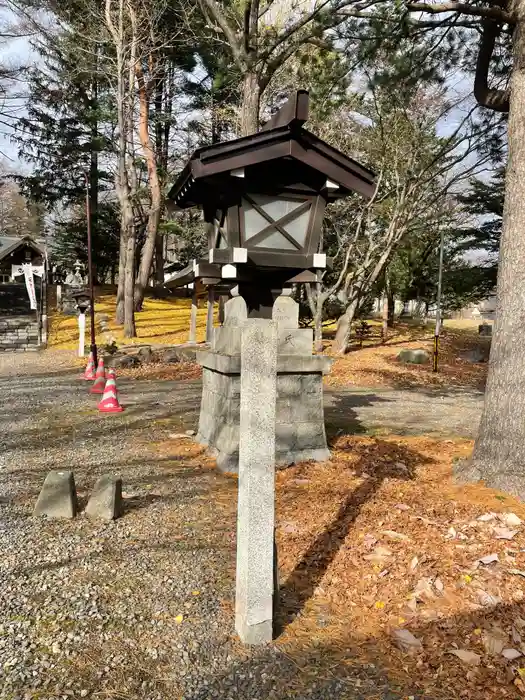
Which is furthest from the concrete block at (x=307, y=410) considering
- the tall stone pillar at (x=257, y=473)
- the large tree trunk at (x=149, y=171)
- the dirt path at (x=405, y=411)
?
the large tree trunk at (x=149, y=171)

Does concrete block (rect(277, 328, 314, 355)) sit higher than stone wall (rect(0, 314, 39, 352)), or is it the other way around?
concrete block (rect(277, 328, 314, 355))

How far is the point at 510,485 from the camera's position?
447 cm

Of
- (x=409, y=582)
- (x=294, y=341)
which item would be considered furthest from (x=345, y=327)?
(x=409, y=582)

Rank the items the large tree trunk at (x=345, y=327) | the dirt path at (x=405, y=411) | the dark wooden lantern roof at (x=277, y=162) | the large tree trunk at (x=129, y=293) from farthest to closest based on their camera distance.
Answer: the large tree trunk at (x=129, y=293), the large tree trunk at (x=345, y=327), the dirt path at (x=405, y=411), the dark wooden lantern roof at (x=277, y=162)

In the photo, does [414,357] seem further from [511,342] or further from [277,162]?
[277,162]

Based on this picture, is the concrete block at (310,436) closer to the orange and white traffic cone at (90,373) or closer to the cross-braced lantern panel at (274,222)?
the cross-braced lantern panel at (274,222)

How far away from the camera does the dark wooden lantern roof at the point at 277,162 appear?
12.6ft

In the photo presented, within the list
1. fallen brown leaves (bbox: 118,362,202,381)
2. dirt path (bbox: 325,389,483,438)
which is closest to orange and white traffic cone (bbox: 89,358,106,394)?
fallen brown leaves (bbox: 118,362,202,381)

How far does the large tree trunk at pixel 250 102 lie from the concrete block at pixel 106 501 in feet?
20.9

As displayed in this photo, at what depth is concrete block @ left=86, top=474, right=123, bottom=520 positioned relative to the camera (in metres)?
4.42

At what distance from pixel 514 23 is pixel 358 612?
17.7 feet

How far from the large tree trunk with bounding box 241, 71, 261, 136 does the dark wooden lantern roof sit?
4.92 metres

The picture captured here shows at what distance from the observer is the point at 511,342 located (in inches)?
183

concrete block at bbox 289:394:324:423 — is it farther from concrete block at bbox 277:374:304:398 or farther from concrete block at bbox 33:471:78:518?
concrete block at bbox 33:471:78:518
